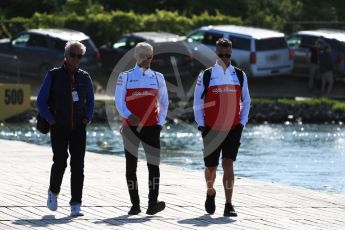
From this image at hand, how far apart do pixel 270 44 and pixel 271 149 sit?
12.8m

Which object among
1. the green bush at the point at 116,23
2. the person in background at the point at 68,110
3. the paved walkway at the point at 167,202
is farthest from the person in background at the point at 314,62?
the person in background at the point at 68,110

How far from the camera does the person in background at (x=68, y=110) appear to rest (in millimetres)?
11594

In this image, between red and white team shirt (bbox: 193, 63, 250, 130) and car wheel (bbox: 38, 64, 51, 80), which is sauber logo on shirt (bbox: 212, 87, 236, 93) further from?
car wheel (bbox: 38, 64, 51, 80)

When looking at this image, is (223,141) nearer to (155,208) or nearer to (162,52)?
(155,208)

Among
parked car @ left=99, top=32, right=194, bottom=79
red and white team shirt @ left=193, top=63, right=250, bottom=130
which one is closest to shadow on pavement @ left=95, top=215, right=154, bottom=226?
red and white team shirt @ left=193, top=63, right=250, bottom=130

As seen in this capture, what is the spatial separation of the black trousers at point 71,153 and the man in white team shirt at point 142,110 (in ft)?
1.53

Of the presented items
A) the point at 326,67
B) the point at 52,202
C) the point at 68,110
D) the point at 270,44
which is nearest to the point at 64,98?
the point at 68,110

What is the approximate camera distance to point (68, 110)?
1159 cm

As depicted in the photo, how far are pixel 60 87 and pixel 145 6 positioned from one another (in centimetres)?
3450

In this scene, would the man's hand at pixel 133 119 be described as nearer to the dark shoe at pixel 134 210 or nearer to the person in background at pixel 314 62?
the dark shoe at pixel 134 210

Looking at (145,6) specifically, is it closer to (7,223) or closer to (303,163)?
(303,163)

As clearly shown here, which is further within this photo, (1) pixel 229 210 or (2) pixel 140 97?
(2) pixel 140 97

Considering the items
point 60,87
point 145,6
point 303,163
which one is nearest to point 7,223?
point 60,87

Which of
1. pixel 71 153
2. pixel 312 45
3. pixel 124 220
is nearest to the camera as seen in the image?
pixel 124 220
